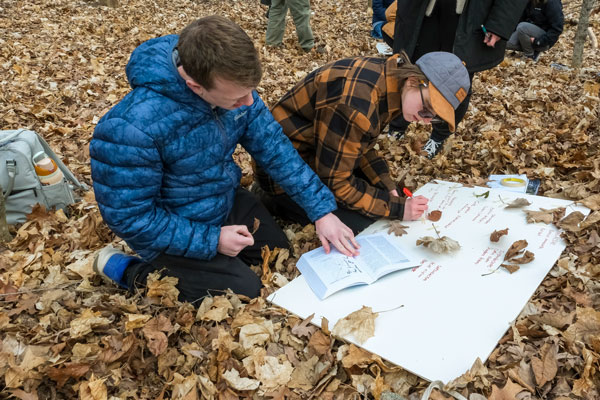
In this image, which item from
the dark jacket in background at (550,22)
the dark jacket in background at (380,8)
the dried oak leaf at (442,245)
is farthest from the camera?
the dark jacket in background at (380,8)

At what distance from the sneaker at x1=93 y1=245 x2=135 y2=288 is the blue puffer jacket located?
17cm

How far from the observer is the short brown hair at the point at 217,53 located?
65.5 inches

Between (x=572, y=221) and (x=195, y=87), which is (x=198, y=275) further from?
(x=572, y=221)

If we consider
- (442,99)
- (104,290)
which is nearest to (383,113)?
(442,99)

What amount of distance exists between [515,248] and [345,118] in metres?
1.14

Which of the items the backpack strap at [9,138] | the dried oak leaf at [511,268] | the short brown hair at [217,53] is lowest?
the dried oak leaf at [511,268]

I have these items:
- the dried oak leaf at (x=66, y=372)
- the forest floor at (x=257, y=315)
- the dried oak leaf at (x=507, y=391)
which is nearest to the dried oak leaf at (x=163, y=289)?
the forest floor at (x=257, y=315)

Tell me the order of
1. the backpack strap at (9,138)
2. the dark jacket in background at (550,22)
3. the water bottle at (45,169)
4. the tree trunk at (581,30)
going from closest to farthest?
the backpack strap at (9,138) < the water bottle at (45,169) < the tree trunk at (581,30) < the dark jacket in background at (550,22)

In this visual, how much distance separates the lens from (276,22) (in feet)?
22.2

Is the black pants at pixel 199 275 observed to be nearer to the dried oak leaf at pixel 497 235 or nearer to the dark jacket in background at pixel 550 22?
the dried oak leaf at pixel 497 235

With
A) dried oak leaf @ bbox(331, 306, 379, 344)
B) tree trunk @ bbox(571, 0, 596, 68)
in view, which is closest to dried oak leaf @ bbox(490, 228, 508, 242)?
dried oak leaf @ bbox(331, 306, 379, 344)

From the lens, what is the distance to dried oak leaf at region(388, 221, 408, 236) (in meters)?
2.61

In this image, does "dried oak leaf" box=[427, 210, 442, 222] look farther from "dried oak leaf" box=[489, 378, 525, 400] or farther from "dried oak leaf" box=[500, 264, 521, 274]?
"dried oak leaf" box=[489, 378, 525, 400]

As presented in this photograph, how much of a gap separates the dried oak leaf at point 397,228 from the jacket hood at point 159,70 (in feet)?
4.71
